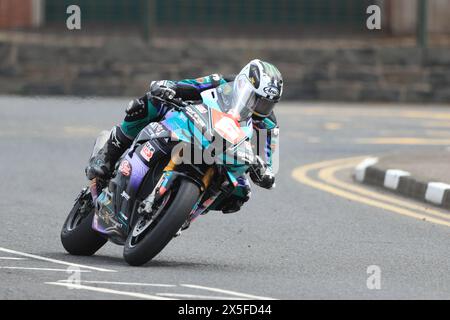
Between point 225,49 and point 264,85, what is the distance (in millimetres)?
15395

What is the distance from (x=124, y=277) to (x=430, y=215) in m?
4.61

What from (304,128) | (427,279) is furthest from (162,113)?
(304,128)

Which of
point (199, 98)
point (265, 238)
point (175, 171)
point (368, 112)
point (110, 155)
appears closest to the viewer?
point (175, 171)

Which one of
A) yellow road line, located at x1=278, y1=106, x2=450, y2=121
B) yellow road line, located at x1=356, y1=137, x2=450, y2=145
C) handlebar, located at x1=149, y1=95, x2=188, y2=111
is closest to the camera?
handlebar, located at x1=149, y1=95, x2=188, y2=111

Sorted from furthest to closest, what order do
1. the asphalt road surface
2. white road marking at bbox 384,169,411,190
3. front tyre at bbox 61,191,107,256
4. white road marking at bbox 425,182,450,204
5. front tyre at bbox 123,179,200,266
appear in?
white road marking at bbox 384,169,411,190, white road marking at bbox 425,182,450,204, front tyre at bbox 61,191,107,256, front tyre at bbox 123,179,200,266, the asphalt road surface

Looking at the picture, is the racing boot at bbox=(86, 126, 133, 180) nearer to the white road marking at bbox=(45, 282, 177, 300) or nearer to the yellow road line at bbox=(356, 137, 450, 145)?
the white road marking at bbox=(45, 282, 177, 300)

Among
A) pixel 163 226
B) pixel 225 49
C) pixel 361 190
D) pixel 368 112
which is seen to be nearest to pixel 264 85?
pixel 163 226

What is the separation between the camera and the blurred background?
81.0 ft

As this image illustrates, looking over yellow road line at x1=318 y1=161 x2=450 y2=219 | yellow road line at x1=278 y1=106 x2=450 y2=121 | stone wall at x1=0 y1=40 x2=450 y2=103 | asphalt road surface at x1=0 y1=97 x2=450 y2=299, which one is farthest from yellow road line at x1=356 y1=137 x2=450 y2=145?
stone wall at x1=0 y1=40 x2=450 y2=103

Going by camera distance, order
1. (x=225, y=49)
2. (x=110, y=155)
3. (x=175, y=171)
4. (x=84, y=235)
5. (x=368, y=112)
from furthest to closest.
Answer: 1. (x=225, y=49)
2. (x=368, y=112)
3. (x=110, y=155)
4. (x=84, y=235)
5. (x=175, y=171)

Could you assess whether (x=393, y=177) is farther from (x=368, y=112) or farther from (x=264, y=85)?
(x=368, y=112)

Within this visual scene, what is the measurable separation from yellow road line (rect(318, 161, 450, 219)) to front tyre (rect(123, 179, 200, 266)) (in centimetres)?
412

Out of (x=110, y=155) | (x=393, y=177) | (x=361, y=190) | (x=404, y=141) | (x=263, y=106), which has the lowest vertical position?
(x=404, y=141)

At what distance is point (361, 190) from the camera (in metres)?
15.0
